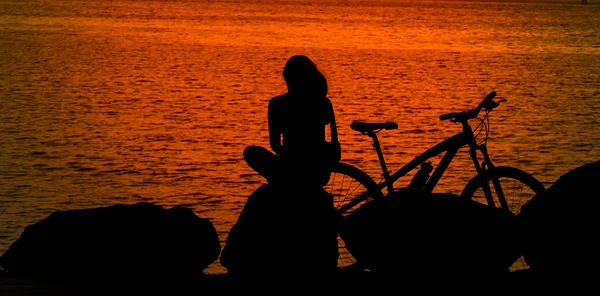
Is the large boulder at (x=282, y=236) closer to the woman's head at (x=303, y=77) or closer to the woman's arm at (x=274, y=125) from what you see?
the woman's arm at (x=274, y=125)

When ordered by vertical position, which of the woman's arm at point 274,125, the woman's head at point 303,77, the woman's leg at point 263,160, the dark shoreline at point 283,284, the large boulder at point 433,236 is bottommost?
the dark shoreline at point 283,284

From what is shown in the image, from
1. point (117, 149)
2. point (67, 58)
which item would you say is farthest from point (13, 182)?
point (67, 58)

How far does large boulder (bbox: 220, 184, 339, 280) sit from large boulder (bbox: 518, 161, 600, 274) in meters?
1.30

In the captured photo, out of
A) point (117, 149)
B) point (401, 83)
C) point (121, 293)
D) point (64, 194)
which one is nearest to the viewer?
point (121, 293)

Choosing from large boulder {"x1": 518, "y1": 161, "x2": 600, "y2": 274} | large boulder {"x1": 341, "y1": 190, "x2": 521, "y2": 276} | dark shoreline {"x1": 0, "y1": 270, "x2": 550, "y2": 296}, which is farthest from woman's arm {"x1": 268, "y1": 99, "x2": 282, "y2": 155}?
large boulder {"x1": 518, "y1": 161, "x2": 600, "y2": 274}

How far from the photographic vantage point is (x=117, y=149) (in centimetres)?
2053

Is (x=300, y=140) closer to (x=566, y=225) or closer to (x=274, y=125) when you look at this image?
(x=274, y=125)

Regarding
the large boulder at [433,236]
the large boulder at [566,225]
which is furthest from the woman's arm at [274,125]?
the large boulder at [566,225]

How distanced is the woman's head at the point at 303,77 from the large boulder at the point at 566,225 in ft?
5.18

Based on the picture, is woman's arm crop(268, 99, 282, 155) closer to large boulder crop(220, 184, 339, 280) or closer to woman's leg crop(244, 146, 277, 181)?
woman's leg crop(244, 146, 277, 181)

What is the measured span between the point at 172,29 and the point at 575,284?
79877 mm

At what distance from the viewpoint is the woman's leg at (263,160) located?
311 inches

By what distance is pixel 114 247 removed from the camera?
7586mm

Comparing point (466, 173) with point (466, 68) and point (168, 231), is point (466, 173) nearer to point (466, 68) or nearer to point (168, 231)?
point (168, 231)
